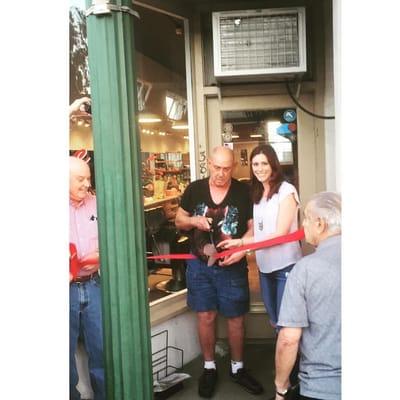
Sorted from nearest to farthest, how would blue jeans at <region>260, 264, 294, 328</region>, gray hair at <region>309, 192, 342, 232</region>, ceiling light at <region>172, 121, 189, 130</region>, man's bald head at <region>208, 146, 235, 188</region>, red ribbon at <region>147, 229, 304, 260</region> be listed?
1. gray hair at <region>309, 192, 342, 232</region>
2. red ribbon at <region>147, 229, 304, 260</region>
3. blue jeans at <region>260, 264, 294, 328</region>
4. man's bald head at <region>208, 146, 235, 188</region>
5. ceiling light at <region>172, 121, 189, 130</region>

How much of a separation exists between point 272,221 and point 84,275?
132 centimetres

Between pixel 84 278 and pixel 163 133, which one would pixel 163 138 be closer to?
pixel 163 133

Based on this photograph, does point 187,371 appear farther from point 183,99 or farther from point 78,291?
point 183,99

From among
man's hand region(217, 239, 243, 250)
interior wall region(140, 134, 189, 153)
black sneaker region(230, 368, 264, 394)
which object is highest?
interior wall region(140, 134, 189, 153)

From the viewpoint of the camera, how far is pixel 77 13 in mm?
2641

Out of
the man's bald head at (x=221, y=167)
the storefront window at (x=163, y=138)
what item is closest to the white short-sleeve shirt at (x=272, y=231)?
the man's bald head at (x=221, y=167)

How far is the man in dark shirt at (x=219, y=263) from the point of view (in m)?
3.27

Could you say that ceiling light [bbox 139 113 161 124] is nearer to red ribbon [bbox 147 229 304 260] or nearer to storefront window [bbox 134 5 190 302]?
storefront window [bbox 134 5 190 302]

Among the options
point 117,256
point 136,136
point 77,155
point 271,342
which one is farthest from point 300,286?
point 271,342

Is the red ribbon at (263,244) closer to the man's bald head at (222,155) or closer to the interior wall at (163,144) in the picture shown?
the man's bald head at (222,155)

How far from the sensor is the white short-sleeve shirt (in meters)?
3.07

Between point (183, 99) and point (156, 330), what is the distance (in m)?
1.91

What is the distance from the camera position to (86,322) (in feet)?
8.97

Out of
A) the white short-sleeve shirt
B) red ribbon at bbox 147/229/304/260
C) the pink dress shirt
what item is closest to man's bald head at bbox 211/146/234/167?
the white short-sleeve shirt
